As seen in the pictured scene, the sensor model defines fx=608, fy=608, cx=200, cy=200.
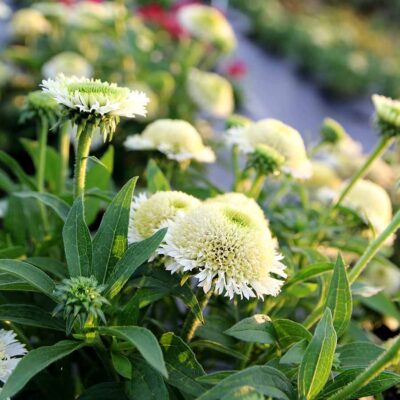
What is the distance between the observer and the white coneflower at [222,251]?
89cm

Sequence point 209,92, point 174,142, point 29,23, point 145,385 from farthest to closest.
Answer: point 29,23
point 209,92
point 174,142
point 145,385

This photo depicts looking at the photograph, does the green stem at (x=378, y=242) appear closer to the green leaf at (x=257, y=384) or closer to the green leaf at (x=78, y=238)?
the green leaf at (x=257, y=384)

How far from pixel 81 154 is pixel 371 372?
551 mm

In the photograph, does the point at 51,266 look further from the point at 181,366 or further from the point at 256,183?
the point at 256,183

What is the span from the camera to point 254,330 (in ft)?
3.05

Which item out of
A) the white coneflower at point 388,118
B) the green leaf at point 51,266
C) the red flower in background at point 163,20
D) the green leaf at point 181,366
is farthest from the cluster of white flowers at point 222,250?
the red flower in background at point 163,20

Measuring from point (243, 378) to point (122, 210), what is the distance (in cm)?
32

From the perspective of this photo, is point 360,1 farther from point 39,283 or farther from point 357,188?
point 39,283

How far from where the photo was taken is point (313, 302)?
1372 millimetres

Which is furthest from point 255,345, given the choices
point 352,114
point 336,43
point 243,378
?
point 336,43

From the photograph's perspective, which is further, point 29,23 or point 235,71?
point 235,71

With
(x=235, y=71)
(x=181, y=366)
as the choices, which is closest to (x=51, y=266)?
(x=181, y=366)

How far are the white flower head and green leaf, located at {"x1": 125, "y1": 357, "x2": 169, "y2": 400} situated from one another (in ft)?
1.18

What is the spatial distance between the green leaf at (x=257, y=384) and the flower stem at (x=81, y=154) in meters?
0.38
